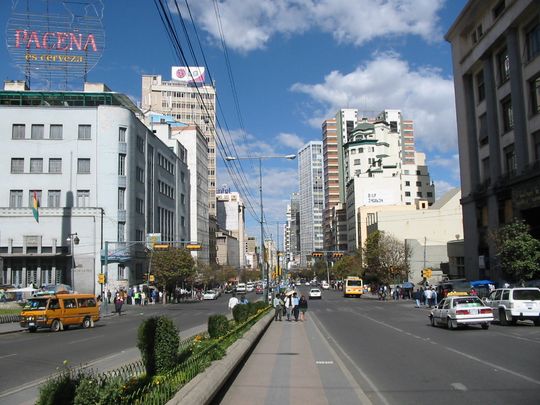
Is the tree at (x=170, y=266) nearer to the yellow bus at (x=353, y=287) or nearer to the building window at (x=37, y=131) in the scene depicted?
the building window at (x=37, y=131)

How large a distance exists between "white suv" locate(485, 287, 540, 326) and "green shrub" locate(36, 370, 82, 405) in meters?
23.9

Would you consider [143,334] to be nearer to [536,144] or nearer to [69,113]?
[536,144]

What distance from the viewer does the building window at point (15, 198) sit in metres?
66.3

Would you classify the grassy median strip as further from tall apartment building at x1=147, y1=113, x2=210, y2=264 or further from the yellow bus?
tall apartment building at x1=147, y1=113, x2=210, y2=264

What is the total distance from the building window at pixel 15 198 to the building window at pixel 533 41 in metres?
56.0

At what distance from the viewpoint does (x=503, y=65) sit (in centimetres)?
4894

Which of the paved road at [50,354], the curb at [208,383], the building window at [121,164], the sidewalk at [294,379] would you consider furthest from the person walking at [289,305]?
the building window at [121,164]

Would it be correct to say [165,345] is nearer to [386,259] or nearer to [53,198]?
[53,198]

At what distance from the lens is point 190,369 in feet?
28.1

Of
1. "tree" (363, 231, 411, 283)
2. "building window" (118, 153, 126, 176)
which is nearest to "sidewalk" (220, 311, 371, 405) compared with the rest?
"building window" (118, 153, 126, 176)

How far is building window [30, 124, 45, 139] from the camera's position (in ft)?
220

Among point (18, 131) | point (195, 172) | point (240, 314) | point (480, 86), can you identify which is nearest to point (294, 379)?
point (240, 314)

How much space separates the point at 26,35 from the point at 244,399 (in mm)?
59888

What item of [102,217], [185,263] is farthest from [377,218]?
[102,217]
